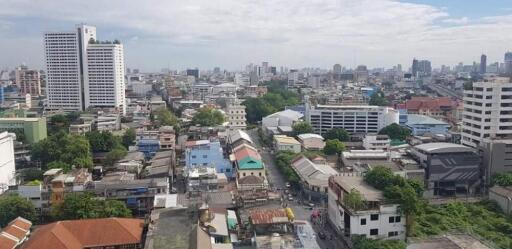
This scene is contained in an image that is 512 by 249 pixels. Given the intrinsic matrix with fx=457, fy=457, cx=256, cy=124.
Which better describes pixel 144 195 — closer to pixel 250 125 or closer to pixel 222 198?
pixel 222 198

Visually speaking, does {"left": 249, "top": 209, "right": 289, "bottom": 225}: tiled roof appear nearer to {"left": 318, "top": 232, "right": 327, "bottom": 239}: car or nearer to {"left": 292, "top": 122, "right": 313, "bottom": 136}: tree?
{"left": 318, "top": 232, "right": 327, "bottom": 239}: car

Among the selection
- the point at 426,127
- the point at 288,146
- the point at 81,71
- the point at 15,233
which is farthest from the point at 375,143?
the point at 81,71

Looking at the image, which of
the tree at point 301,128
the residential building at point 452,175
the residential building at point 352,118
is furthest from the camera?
the residential building at point 352,118

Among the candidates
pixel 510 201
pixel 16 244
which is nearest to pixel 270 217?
pixel 16 244

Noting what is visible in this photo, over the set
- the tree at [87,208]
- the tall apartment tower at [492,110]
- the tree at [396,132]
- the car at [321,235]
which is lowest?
the car at [321,235]

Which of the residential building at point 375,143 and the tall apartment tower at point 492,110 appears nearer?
the tall apartment tower at point 492,110

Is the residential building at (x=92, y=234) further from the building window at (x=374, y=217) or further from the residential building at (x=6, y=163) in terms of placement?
the residential building at (x=6, y=163)

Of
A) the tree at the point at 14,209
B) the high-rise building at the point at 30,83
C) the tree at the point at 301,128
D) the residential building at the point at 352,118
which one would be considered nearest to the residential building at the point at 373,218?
the tree at the point at 14,209
